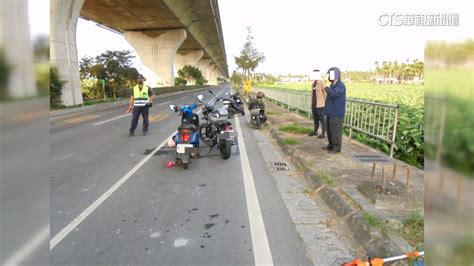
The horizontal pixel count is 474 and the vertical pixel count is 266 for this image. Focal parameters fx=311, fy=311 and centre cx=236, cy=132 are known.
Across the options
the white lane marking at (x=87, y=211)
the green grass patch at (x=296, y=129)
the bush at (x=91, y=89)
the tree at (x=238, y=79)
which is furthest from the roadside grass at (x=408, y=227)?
the tree at (x=238, y=79)

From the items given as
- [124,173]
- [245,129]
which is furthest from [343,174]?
[245,129]

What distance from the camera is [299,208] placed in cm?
381

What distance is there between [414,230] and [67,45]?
725 inches

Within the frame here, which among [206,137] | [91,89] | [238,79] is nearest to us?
[206,137]

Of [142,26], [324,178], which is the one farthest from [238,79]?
[324,178]

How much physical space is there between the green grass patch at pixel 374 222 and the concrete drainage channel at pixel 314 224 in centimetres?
24

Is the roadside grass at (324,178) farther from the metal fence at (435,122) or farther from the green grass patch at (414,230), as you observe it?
the metal fence at (435,122)

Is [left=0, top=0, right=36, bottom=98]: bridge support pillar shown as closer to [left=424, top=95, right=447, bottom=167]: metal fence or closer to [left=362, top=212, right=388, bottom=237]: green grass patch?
[left=424, top=95, right=447, bottom=167]: metal fence

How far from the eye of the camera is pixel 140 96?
8.73m

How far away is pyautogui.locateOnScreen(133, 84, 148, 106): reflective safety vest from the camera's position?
342 inches

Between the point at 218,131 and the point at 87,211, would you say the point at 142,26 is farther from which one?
the point at 87,211

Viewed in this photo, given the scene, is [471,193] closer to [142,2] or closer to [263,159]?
[263,159]

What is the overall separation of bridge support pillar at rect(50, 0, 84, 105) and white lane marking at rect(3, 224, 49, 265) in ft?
55.6

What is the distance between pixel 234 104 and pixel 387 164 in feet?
16.7
